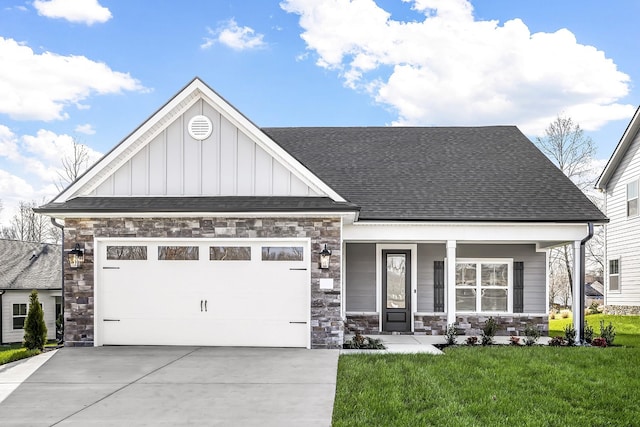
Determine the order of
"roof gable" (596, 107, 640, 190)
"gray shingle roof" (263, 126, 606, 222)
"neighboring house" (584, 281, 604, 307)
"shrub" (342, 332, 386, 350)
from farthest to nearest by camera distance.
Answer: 1. "neighboring house" (584, 281, 604, 307)
2. "roof gable" (596, 107, 640, 190)
3. "gray shingle roof" (263, 126, 606, 222)
4. "shrub" (342, 332, 386, 350)

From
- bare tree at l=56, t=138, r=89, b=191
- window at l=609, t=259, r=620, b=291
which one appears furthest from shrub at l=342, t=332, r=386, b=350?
bare tree at l=56, t=138, r=89, b=191

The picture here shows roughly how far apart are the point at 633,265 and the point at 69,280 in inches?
737

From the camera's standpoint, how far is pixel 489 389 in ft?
24.6

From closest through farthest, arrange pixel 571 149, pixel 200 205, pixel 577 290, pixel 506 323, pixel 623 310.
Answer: pixel 200 205, pixel 577 290, pixel 506 323, pixel 623 310, pixel 571 149

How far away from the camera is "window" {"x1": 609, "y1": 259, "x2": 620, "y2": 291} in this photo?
21.1m

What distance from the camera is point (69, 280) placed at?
11.1 metres

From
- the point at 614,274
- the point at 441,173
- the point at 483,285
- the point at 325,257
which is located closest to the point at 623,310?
the point at 614,274

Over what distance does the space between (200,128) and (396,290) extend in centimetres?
650

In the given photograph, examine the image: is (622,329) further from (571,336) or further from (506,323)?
(571,336)

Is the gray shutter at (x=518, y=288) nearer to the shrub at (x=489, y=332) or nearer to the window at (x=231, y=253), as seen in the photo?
the shrub at (x=489, y=332)

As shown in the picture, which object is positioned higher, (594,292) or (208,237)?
(208,237)

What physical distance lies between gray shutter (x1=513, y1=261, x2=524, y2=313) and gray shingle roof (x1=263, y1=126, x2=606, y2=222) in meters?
2.02

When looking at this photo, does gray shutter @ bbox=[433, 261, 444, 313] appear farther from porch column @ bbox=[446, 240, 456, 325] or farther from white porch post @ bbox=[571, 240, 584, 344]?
white porch post @ bbox=[571, 240, 584, 344]

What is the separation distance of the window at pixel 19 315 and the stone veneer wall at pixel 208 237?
16.1 meters
